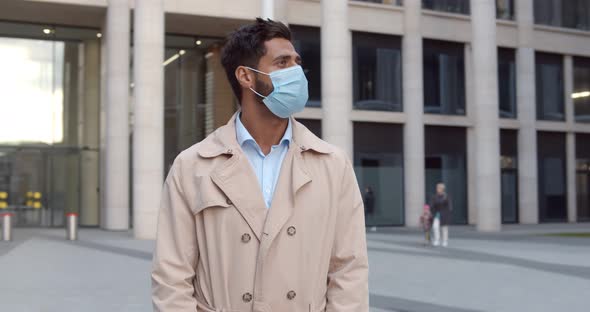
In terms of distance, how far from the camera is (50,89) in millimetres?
31000

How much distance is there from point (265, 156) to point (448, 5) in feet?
107

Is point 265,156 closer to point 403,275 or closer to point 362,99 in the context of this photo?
point 403,275

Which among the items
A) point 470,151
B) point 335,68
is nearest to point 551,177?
point 470,151

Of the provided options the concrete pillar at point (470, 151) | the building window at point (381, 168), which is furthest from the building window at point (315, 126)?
the concrete pillar at point (470, 151)

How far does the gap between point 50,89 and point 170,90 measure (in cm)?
502

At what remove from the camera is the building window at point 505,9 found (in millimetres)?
35188

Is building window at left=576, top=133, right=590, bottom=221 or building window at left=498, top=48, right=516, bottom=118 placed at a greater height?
building window at left=498, top=48, right=516, bottom=118

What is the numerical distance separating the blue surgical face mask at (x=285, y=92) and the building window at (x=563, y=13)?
35.7 metres

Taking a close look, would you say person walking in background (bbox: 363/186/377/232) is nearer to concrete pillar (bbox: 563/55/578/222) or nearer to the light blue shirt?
concrete pillar (bbox: 563/55/578/222)

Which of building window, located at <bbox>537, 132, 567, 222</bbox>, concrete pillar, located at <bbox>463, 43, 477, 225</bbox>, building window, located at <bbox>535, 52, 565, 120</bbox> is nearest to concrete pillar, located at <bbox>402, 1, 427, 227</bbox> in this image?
concrete pillar, located at <bbox>463, 43, 477, 225</bbox>

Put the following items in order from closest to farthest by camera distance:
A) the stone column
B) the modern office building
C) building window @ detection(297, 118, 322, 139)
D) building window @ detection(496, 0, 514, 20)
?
the stone column, the modern office building, building window @ detection(297, 118, 322, 139), building window @ detection(496, 0, 514, 20)

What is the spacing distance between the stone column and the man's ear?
2613cm

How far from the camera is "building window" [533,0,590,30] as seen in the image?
119ft

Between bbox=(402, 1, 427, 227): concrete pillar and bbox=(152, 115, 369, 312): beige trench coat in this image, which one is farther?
bbox=(402, 1, 427, 227): concrete pillar
